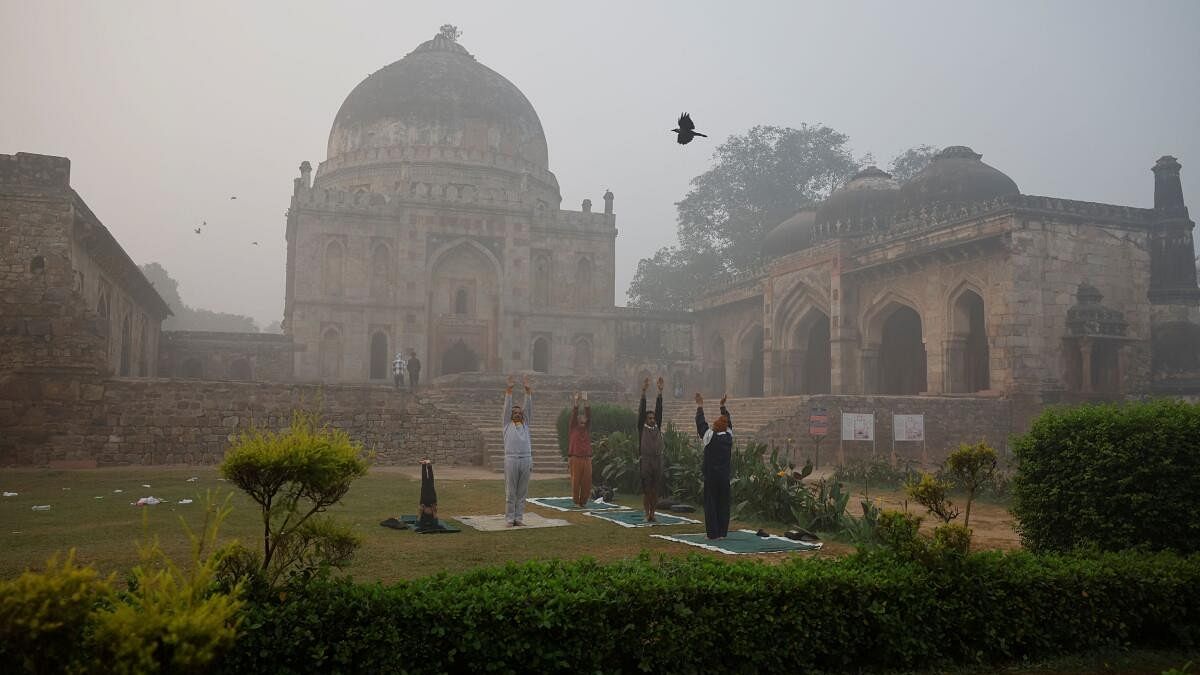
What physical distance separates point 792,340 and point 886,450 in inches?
382

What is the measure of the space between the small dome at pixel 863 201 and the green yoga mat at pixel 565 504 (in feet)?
62.6

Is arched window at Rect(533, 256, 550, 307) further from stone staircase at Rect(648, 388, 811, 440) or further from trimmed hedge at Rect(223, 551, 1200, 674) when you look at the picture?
trimmed hedge at Rect(223, 551, 1200, 674)

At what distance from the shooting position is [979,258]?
23422 mm

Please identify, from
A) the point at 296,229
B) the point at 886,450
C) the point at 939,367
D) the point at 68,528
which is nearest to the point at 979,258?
the point at 939,367

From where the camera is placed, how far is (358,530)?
8969mm

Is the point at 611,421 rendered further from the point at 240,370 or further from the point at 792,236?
the point at 240,370

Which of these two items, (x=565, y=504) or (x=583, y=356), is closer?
(x=565, y=504)

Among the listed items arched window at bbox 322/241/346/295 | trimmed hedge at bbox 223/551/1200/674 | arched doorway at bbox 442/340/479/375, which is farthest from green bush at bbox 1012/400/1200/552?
arched window at bbox 322/241/346/295

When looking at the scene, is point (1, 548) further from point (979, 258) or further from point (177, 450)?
point (979, 258)

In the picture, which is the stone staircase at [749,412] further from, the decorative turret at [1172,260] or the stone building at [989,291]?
the decorative turret at [1172,260]

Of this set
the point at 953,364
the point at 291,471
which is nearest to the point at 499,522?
the point at 291,471

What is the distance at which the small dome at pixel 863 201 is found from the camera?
28.9m

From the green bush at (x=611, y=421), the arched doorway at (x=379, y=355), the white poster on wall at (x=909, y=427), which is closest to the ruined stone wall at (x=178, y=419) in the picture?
the green bush at (x=611, y=421)

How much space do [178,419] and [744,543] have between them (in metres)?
14.6
